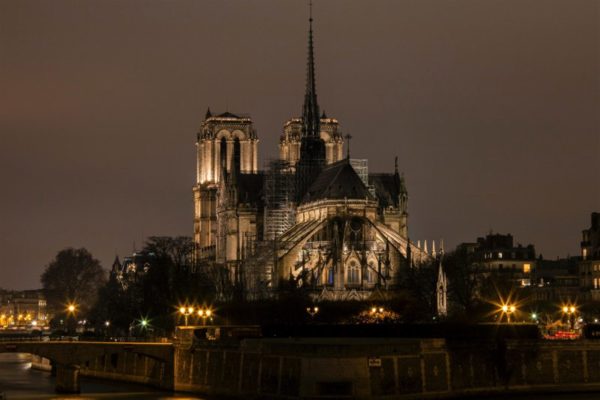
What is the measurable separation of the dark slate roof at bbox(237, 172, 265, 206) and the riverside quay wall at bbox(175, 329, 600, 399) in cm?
7291

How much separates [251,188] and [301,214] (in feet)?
36.9

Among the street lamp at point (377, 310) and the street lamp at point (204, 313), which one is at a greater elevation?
the street lamp at point (377, 310)

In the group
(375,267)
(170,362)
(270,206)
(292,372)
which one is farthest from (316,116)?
(292,372)

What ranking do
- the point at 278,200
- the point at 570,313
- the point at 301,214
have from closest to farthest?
the point at 570,313 → the point at 301,214 → the point at 278,200

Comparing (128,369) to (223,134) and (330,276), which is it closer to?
(330,276)

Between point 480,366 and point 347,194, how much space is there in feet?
222

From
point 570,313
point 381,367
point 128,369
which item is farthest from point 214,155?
point 381,367

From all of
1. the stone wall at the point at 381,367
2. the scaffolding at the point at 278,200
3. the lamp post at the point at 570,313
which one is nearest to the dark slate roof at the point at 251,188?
the scaffolding at the point at 278,200

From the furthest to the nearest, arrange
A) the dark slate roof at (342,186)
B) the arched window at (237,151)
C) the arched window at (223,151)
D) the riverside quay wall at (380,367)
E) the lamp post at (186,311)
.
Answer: the arched window at (223,151) < the arched window at (237,151) < the dark slate roof at (342,186) < the lamp post at (186,311) < the riverside quay wall at (380,367)

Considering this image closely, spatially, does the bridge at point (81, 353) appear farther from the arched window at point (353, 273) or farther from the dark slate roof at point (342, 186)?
the dark slate roof at point (342, 186)

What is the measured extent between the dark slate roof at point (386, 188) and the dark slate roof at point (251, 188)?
11552 mm

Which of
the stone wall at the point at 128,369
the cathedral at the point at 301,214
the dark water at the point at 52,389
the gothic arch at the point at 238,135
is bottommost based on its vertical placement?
the dark water at the point at 52,389

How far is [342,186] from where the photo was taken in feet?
453

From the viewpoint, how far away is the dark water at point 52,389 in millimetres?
75062
